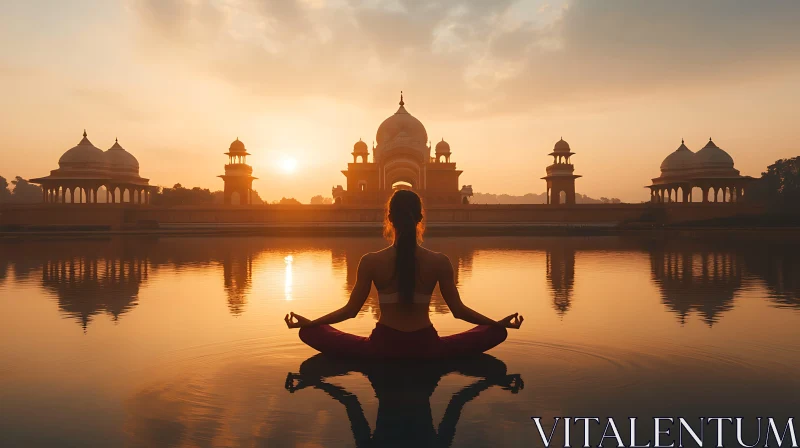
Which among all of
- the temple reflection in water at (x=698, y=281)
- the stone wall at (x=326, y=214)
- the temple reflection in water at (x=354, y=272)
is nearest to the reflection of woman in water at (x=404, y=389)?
the temple reflection in water at (x=354, y=272)

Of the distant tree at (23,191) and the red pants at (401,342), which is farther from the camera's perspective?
the distant tree at (23,191)

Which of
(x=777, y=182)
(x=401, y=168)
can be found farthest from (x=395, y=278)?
(x=777, y=182)

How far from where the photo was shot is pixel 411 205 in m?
4.35

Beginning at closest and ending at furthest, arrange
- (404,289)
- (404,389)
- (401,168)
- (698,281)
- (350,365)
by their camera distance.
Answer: (404,389), (404,289), (350,365), (698,281), (401,168)

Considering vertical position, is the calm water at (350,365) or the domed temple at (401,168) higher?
the domed temple at (401,168)

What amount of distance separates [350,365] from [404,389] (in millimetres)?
723

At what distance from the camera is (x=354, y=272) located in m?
11.1

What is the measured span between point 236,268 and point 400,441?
9.18 metres

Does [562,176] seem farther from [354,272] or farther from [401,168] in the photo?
[354,272]

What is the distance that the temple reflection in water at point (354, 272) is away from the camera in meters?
7.51

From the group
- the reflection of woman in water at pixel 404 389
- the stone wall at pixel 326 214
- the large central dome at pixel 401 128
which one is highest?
the large central dome at pixel 401 128

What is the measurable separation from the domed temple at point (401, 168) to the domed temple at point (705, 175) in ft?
43.4

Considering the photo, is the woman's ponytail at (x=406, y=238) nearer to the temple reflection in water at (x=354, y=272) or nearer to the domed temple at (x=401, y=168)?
the temple reflection in water at (x=354, y=272)

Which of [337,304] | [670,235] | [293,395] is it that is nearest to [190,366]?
[293,395]
